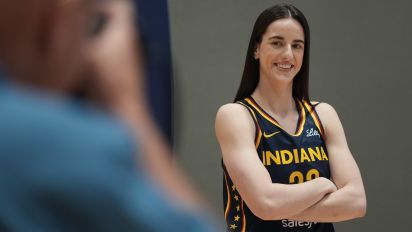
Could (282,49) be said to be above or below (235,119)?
above

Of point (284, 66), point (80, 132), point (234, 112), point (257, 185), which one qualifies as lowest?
point (257, 185)

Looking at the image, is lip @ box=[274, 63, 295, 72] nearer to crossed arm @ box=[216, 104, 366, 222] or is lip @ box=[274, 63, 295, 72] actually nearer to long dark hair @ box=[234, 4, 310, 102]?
long dark hair @ box=[234, 4, 310, 102]

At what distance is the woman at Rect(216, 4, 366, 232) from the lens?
6.42ft

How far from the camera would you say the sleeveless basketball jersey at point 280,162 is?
203 cm

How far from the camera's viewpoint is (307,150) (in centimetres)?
212

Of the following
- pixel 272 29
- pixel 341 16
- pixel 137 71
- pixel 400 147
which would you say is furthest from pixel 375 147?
pixel 137 71

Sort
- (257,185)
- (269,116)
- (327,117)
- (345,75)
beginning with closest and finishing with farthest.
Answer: (257,185) → (269,116) → (327,117) → (345,75)

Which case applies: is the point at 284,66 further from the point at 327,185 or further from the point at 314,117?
the point at 327,185

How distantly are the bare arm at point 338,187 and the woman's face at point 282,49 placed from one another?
22cm

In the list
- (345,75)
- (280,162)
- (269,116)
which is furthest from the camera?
(345,75)

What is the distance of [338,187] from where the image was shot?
83.3 inches

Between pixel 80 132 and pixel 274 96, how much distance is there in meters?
1.97

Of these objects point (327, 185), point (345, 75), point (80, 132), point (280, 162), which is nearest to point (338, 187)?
point (327, 185)

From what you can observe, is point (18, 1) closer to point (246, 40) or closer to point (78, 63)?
point (78, 63)
